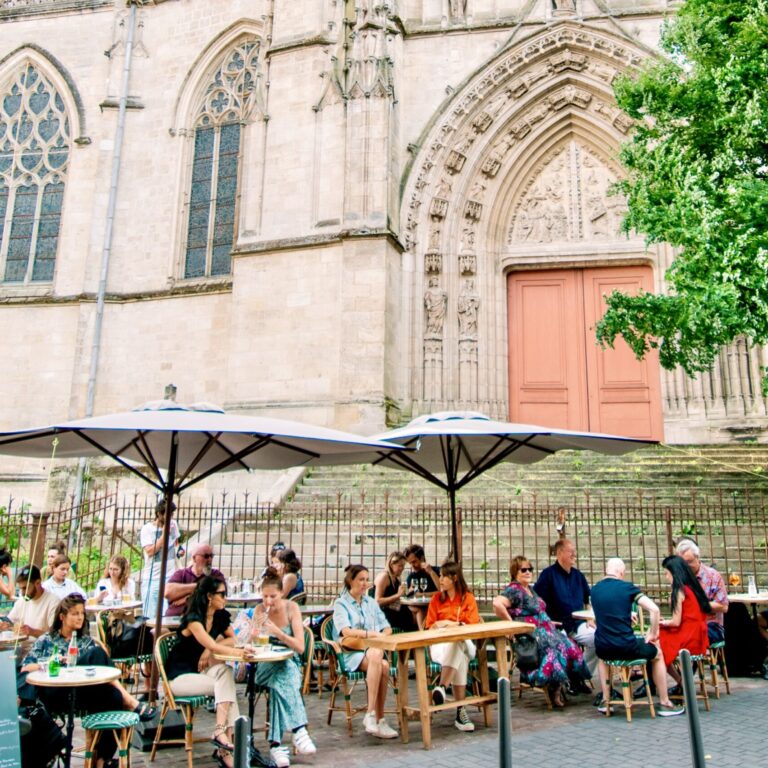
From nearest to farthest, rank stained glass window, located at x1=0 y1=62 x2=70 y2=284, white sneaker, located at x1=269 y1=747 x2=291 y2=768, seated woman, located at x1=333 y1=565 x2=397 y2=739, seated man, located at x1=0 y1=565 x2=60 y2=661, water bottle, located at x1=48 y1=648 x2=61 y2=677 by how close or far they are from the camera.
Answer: water bottle, located at x1=48 y1=648 x2=61 y2=677, white sneaker, located at x1=269 y1=747 x2=291 y2=768, seated woman, located at x1=333 y1=565 x2=397 y2=739, seated man, located at x1=0 y1=565 x2=60 y2=661, stained glass window, located at x1=0 y1=62 x2=70 y2=284

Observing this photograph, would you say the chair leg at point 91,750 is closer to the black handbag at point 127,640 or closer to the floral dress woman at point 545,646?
the black handbag at point 127,640

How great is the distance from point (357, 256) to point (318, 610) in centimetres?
925

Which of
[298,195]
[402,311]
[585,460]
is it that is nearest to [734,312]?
[585,460]

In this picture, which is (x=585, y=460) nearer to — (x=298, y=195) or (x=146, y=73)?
(x=298, y=195)

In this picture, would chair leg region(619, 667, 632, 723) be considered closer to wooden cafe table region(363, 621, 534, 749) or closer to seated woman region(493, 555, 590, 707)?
A: seated woman region(493, 555, 590, 707)

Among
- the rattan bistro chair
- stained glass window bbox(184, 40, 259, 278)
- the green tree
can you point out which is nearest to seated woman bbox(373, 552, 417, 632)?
the rattan bistro chair

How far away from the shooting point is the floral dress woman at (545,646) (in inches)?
259

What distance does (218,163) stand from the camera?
1983cm

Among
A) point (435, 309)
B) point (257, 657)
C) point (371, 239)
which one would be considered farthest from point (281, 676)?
point (435, 309)

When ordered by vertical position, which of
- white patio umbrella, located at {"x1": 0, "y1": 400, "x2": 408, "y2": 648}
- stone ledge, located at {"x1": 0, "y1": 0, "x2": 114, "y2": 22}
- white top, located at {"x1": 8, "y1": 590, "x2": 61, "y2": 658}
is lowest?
white top, located at {"x1": 8, "y1": 590, "x2": 61, "y2": 658}

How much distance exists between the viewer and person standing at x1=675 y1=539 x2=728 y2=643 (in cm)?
707

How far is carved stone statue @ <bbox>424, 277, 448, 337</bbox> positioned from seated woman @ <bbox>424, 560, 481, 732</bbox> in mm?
10196

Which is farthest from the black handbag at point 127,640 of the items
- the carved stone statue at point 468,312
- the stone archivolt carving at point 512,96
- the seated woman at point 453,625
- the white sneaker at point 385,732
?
the stone archivolt carving at point 512,96

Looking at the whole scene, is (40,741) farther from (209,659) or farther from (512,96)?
(512,96)
